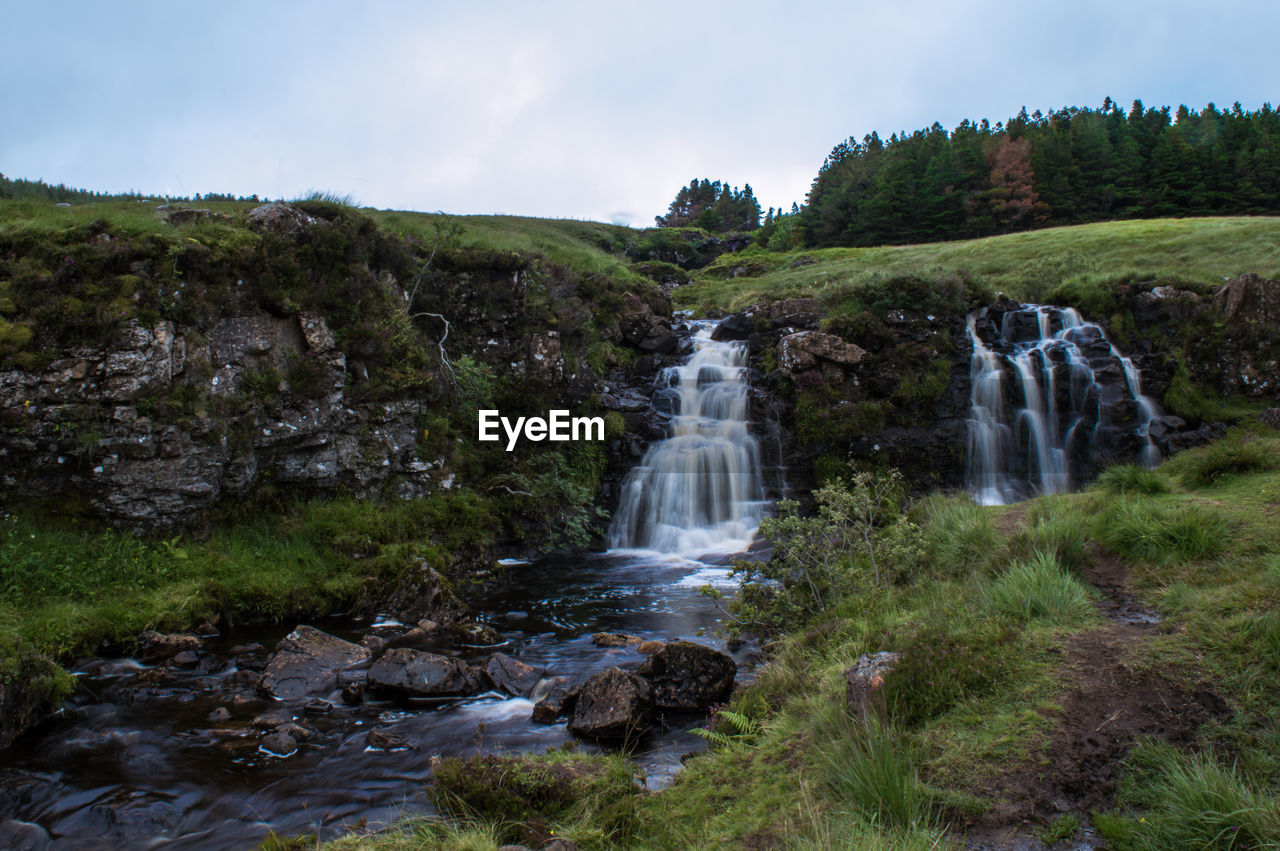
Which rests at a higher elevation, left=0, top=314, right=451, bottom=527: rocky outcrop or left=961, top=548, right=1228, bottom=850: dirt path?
left=0, top=314, right=451, bottom=527: rocky outcrop

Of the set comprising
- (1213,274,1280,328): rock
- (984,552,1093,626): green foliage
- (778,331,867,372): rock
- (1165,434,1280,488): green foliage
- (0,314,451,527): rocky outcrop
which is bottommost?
(984,552,1093,626): green foliage

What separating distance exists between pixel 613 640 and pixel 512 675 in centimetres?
194

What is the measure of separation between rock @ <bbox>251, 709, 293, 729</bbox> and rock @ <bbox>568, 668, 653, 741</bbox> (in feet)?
10.4

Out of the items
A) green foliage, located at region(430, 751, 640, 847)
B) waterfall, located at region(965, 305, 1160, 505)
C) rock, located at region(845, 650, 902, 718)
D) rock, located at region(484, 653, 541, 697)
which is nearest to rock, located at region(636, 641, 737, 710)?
rock, located at region(484, 653, 541, 697)

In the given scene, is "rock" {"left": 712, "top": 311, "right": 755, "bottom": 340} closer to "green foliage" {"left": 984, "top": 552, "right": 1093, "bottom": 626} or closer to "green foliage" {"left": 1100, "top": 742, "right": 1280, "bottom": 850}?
"green foliage" {"left": 984, "top": 552, "right": 1093, "bottom": 626}

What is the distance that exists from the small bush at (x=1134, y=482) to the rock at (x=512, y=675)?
8.02 metres

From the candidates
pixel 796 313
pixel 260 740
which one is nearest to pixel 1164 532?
pixel 260 740

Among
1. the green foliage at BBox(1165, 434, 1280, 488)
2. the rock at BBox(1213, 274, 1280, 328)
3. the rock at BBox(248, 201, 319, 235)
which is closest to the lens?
the green foliage at BBox(1165, 434, 1280, 488)

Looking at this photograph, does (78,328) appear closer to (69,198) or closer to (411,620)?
(411,620)

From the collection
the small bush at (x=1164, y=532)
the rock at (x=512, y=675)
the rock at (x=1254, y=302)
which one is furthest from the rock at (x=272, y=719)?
the rock at (x=1254, y=302)

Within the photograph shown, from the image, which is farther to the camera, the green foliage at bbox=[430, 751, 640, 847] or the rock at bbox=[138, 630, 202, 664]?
the rock at bbox=[138, 630, 202, 664]

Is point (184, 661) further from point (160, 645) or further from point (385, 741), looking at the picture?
Result: point (385, 741)

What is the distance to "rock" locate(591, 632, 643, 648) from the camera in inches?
391

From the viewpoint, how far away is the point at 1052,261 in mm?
29984
